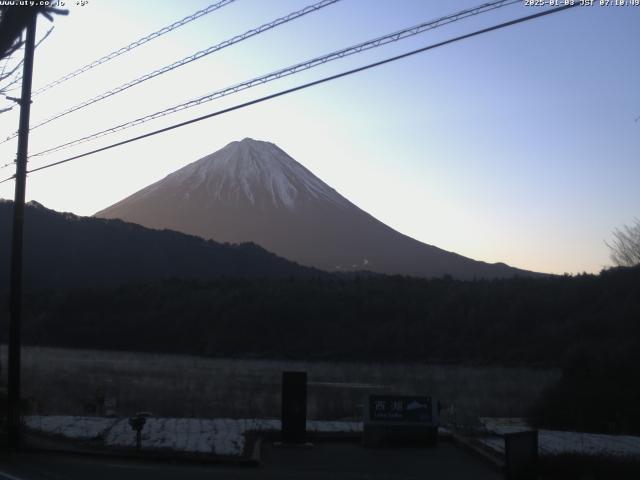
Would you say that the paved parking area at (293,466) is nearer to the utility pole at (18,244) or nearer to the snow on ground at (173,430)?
the snow on ground at (173,430)

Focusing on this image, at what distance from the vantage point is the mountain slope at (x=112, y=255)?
7038 centimetres

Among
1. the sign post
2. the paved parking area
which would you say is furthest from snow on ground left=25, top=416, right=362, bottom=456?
the sign post

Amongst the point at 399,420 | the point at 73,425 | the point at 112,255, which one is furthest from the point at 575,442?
the point at 112,255

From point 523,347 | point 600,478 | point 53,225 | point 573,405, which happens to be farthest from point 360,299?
point 600,478

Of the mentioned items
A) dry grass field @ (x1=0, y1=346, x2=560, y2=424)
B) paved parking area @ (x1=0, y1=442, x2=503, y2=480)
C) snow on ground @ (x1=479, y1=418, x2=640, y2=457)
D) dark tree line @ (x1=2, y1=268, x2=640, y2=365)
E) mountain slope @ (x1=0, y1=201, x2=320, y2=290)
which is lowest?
dry grass field @ (x1=0, y1=346, x2=560, y2=424)

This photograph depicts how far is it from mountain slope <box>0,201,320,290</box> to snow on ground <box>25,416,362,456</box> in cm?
4758

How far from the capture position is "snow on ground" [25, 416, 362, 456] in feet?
56.1

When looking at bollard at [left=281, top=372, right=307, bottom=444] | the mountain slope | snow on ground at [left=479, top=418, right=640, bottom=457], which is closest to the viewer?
snow on ground at [left=479, top=418, right=640, bottom=457]

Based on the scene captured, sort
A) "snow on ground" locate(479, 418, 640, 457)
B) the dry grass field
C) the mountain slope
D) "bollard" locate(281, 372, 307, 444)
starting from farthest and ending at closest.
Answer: the mountain slope
the dry grass field
"bollard" locate(281, 372, 307, 444)
"snow on ground" locate(479, 418, 640, 457)

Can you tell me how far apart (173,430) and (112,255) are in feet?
200

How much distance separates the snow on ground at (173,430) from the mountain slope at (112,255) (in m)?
47.6

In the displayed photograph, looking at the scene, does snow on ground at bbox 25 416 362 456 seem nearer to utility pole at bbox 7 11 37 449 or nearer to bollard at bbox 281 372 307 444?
bollard at bbox 281 372 307 444

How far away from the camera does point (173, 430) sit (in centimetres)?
1880

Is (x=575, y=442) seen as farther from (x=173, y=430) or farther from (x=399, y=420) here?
(x=173, y=430)
